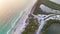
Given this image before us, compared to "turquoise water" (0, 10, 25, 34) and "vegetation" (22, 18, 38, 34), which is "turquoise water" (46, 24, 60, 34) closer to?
"vegetation" (22, 18, 38, 34)

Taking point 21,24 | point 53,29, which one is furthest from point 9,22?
point 53,29

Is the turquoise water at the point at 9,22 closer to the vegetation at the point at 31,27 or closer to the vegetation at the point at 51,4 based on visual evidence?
the vegetation at the point at 31,27

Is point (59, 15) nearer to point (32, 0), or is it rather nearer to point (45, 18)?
point (45, 18)

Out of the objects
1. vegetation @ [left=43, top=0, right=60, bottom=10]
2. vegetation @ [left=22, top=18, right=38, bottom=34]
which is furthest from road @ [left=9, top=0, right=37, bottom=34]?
vegetation @ [left=43, top=0, right=60, bottom=10]

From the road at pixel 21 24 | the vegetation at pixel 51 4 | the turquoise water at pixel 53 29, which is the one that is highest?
the vegetation at pixel 51 4

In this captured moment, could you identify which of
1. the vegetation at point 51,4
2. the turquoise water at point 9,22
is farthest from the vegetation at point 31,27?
the vegetation at point 51,4

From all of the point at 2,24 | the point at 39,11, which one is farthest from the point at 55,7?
the point at 2,24

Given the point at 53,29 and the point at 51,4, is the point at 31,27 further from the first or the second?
the point at 51,4

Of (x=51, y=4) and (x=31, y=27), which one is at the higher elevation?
(x=51, y=4)
